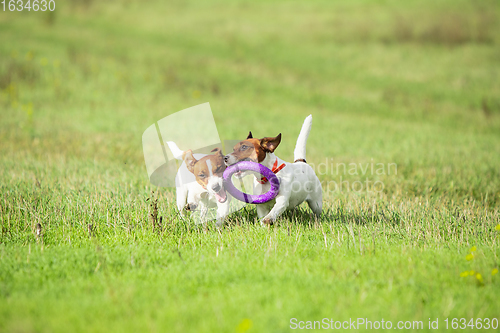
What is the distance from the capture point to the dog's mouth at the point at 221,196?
4625 millimetres

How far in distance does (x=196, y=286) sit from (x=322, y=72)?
22734 mm

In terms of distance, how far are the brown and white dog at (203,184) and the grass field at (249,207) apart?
28cm

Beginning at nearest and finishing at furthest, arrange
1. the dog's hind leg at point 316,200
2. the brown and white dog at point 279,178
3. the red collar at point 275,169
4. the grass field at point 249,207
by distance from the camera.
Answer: the grass field at point 249,207
the brown and white dog at point 279,178
the red collar at point 275,169
the dog's hind leg at point 316,200

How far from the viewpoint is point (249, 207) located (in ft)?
19.4

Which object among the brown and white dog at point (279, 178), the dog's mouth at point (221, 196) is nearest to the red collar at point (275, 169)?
the brown and white dog at point (279, 178)

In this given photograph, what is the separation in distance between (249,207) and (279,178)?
128 centimetres

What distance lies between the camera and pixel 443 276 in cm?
353

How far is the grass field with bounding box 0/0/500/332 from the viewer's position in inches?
122

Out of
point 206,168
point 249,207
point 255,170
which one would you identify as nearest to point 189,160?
point 206,168

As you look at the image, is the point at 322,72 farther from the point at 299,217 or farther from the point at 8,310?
the point at 8,310

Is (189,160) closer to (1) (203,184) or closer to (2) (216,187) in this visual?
Result: (1) (203,184)

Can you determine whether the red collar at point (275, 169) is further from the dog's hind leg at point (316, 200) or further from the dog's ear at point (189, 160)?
the dog's ear at point (189, 160)

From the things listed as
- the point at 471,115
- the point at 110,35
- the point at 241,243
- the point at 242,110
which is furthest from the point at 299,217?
the point at 110,35

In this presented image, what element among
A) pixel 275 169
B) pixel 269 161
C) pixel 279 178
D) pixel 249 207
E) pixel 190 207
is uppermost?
pixel 269 161
